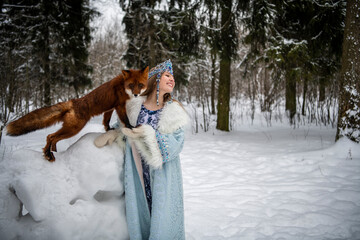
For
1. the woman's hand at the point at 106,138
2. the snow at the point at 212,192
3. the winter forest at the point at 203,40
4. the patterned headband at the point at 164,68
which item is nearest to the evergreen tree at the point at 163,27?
the winter forest at the point at 203,40

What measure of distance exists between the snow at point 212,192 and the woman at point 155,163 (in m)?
0.13

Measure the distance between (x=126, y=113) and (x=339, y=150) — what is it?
15.0 ft

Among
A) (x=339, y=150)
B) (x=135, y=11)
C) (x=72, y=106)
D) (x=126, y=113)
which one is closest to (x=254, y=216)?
(x=126, y=113)

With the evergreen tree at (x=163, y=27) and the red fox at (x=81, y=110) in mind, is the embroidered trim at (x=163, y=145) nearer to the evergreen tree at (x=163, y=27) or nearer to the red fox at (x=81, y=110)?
the red fox at (x=81, y=110)

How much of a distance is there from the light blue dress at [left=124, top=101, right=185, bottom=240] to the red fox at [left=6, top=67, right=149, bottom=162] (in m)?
0.41

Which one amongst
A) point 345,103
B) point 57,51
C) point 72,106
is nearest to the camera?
point 72,106

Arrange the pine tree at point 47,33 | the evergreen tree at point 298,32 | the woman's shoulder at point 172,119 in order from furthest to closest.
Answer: the pine tree at point 47,33 → the evergreen tree at point 298,32 → the woman's shoulder at point 172,119

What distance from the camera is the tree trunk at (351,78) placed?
3932 millimetres

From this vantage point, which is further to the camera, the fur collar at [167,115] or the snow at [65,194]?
the fur collar at [167,115]

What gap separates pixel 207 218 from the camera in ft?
8.27

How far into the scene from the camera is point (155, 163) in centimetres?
158

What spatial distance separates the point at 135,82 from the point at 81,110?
21.1 inches

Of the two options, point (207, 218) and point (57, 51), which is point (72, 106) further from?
point (57, 51)

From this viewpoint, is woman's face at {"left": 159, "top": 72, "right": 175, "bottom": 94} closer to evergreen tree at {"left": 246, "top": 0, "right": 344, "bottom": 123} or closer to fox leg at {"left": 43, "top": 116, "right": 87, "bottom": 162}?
fox leg at {"left": 43, "top": 116, "right": 87, "bottom": 162}
